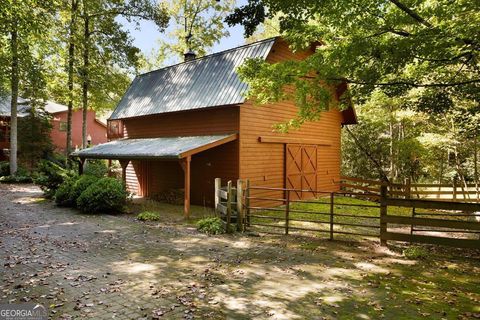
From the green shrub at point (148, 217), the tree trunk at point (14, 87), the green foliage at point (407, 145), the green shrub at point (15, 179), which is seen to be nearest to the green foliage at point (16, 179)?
the green shrub at point (15, 179)

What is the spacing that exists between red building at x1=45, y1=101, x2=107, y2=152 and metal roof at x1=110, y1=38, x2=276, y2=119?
1699 cm

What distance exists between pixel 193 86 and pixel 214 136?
3.38 m

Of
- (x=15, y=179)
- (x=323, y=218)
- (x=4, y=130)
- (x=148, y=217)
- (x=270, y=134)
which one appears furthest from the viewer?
(x=4, y=130)

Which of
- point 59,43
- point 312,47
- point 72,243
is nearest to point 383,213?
point 72,243

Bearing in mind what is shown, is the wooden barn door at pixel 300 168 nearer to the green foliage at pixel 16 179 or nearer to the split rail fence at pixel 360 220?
the split rail fence at pixel 360 220

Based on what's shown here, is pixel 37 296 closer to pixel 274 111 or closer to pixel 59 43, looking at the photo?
pixel 274 111

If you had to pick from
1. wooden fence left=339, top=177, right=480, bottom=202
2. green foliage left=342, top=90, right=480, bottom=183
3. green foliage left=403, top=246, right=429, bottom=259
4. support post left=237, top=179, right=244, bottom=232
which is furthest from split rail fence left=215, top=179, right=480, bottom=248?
green foliage left=342, top=90, right=480, bottom=183

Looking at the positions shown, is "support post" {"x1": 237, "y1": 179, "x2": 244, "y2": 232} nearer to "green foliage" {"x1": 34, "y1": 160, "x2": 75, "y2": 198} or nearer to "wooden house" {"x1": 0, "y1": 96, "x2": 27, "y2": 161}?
"green foliage" {"x1": 34, "y1": 160, "x2": 75, "y2": 198}

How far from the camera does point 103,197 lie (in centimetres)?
1238

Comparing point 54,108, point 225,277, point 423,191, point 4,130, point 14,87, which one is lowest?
point 225,277

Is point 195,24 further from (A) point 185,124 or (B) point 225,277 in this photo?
(B) point 225,277

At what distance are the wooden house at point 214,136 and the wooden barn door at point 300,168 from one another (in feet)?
0.15

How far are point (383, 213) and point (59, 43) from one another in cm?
2355

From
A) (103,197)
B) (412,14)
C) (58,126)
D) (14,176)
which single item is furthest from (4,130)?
(412,14)
